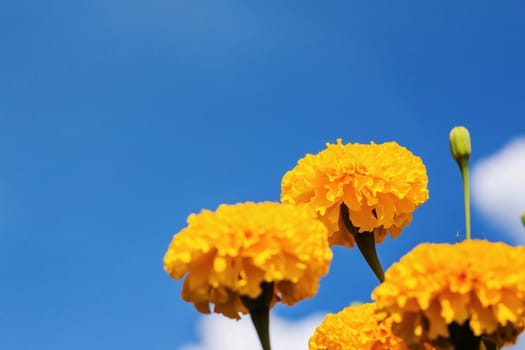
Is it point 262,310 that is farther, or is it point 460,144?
point 460,144

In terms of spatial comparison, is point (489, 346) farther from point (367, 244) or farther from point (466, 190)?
point (367, 244)

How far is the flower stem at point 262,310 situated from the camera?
1.65 metres

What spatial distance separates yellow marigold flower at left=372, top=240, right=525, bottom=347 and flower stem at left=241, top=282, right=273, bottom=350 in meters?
0.24

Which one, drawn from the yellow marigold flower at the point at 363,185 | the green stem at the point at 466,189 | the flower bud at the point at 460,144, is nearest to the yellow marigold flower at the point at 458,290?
the green stem at the point at 466,189

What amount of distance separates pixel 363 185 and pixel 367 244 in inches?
7.2

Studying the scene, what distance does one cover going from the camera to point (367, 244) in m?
2.39

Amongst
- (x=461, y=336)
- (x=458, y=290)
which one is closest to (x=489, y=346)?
(x=461, y=336)

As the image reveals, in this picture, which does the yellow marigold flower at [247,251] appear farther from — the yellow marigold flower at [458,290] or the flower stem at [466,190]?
the flower stem at [466,190]

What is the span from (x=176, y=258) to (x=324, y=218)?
2.94ft

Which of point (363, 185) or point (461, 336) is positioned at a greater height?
point (363, 185)

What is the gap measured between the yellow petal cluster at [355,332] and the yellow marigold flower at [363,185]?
272 millimetres

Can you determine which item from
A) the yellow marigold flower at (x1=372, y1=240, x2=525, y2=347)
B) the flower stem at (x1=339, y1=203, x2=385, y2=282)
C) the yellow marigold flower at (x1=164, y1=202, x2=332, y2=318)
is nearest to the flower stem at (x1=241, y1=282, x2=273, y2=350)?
the yellow marigold flower at (x1=164, y1=202, x2=332, y2=318)

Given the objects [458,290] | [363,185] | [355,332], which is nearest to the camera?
[458,290]

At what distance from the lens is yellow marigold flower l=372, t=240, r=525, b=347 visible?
146 cm
